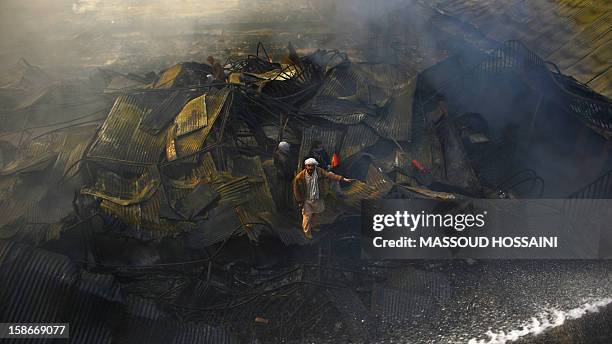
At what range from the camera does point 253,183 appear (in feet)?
17.4

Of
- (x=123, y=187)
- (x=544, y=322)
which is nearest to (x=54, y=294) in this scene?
(x=123, y=187)

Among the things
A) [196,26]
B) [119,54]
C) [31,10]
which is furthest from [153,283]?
[31,10]

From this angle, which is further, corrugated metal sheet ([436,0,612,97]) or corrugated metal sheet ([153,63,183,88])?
corrugated metal sheet ([153,63,183,88])

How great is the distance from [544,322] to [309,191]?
9.79 feet

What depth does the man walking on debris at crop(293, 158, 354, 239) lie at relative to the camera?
499 cm

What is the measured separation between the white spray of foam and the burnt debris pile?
61cm

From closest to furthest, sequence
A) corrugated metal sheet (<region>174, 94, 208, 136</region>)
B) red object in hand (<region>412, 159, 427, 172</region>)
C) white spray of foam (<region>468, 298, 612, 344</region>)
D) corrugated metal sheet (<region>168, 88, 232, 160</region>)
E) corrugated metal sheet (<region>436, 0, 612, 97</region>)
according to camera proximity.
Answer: white spray of foam (<region>468, 298, 612, 344</region>) → red object in hand (<region>412, 159, 427, 172</region>) → corrugated metal sheet (<region>168, 88, 232, 160</region>) → corrugated metal sheet (<region>174, 94, 208, 136</region>) → corrugated metal sheet (<region>436, 0, 612, 97</region>)

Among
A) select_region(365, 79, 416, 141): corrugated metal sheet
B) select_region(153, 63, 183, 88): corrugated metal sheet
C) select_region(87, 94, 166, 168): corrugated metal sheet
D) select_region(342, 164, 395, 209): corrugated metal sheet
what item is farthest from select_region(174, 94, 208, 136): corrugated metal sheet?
select_region(365, 79, 416, 141): corrugated metal sheet

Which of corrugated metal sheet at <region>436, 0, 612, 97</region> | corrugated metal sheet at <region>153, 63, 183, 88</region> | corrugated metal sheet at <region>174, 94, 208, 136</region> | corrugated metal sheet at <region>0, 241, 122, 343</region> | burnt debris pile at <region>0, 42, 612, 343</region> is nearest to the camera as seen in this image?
corrugated metal sheet at <region>0, 241, 122, 343</region>

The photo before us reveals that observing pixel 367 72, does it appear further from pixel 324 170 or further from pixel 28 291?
pixel 28 291

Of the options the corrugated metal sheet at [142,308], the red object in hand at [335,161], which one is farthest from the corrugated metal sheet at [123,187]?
the red object in hand at [335,161]

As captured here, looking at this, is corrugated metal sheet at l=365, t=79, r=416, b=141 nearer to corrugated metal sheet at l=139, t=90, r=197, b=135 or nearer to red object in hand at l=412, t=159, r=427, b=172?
red object in hand at l=412, t=159, r=427, b=172

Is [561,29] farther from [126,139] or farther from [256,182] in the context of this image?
[126,139]

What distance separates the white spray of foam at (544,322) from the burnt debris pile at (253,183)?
61 centimetres
